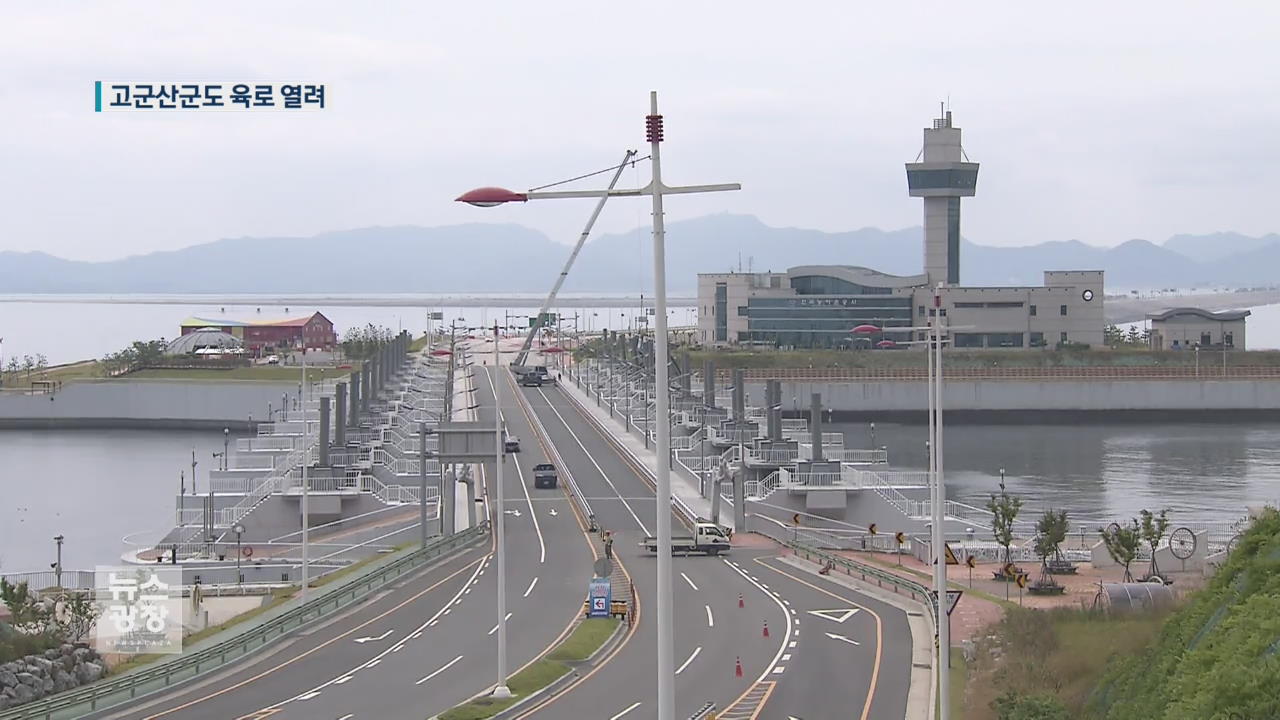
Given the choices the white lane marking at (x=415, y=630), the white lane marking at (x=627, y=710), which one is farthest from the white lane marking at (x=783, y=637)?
the white lane marking at (x=415, y=630)

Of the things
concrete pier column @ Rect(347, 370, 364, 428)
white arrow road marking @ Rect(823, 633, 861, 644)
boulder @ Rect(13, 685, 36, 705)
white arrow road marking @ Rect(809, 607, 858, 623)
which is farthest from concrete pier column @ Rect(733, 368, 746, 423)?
boulder @ Rect(13, 685, 36, 705)

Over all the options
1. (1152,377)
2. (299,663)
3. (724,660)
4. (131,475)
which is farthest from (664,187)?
(1152,377)

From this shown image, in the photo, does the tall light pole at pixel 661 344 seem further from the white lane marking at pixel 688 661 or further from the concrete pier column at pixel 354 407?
the concrete pier column at pixel 354 407

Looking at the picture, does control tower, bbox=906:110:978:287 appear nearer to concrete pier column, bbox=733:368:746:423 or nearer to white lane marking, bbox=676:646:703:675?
concrete pier column, bbox=733:368:746:423

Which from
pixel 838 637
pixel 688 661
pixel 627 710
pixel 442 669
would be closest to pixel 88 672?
pixel 442 669

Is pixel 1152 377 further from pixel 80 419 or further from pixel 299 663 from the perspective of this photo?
pixel 299 663

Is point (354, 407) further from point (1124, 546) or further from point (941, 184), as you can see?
point (941, 184)
